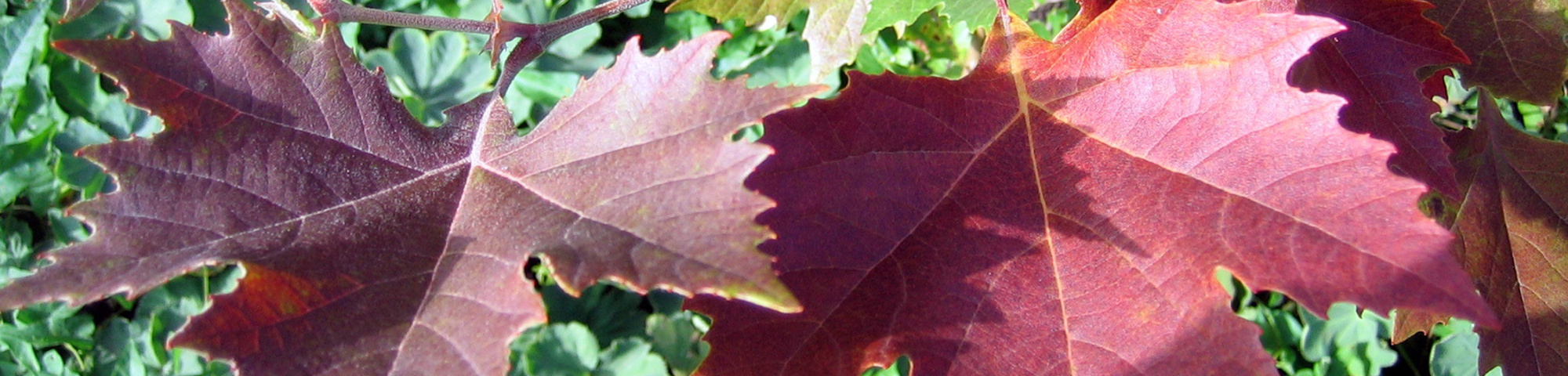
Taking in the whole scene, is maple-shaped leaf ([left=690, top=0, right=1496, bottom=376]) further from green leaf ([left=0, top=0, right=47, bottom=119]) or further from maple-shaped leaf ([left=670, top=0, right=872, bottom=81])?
green leaf ([left=0, top=0, right=47, bottom=119])

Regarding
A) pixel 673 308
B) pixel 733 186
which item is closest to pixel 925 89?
pixel 733 186

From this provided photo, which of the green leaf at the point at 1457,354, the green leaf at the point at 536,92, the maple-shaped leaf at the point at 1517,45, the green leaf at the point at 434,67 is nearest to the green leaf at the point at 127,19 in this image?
the green leaf at the point at 434,67

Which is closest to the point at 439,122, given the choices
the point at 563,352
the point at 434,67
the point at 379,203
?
the point at 434,67

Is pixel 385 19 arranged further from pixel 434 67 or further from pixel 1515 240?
pixel 1515 240

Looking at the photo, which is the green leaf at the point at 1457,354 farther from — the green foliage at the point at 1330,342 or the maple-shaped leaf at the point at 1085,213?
the maple-shaped leaf at the point at 1085,213

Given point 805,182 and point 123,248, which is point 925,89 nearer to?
point 805,182

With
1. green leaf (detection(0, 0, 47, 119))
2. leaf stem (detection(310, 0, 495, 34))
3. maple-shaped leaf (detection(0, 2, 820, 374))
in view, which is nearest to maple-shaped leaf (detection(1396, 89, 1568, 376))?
maple-shaped leaf (detection(0, 2, 820, 374))
